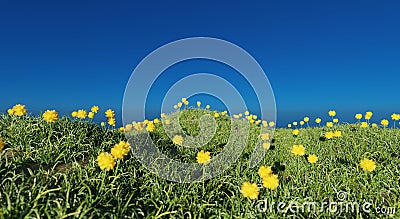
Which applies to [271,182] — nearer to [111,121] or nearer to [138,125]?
[111,121]

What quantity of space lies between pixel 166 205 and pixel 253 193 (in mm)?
1259

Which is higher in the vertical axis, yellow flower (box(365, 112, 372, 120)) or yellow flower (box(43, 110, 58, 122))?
yellow flower (box(365, 112, 372, 120))

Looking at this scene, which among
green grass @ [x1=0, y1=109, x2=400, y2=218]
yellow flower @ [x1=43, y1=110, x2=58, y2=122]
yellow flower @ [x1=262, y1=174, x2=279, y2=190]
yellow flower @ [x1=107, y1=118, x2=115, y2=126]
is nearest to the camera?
green grass @ [x1=0, y1=109, x2=400, y2=218]

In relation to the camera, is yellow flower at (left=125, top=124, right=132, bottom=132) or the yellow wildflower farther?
the yellow wildflower

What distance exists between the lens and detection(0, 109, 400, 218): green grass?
392cm

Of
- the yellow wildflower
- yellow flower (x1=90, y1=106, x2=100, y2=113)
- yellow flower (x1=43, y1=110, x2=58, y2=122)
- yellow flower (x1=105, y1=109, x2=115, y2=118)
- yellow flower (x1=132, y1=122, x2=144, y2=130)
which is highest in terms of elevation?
the yellow wildflower

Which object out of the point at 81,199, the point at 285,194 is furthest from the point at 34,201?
the point at 285,194

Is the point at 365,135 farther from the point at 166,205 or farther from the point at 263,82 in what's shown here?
the point at 166,205

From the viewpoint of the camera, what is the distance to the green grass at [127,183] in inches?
154

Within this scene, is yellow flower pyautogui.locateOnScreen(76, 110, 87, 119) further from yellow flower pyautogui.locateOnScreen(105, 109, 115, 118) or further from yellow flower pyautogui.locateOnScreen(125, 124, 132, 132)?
yellow flower pyautogui.locateOnScreen(125, 124, 132, 132)

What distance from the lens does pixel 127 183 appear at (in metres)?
4.94

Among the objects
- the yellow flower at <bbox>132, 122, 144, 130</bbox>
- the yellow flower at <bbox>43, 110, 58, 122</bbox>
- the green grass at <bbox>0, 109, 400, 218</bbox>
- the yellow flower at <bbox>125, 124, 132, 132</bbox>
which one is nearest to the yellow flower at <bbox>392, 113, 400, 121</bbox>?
the green grass at <bbox>0, 109, 400, 218</bbox>

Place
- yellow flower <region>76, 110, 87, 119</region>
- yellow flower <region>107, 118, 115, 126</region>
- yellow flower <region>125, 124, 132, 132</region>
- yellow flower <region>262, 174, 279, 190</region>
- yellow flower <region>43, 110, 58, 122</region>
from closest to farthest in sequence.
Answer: yellow flower <region>262, 174, 279, 190</region> → yellow flower <region>43, 110, 58, 122</region> → yellow flower <region>76, 110, 87, 119</region> → yellow flower <region>107, 118, 115, 126</region> → yellow flower <region>125, 124, 132, 132</region>

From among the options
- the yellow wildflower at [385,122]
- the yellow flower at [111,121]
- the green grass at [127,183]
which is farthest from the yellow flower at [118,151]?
the yellow wildflower at [385,122]
